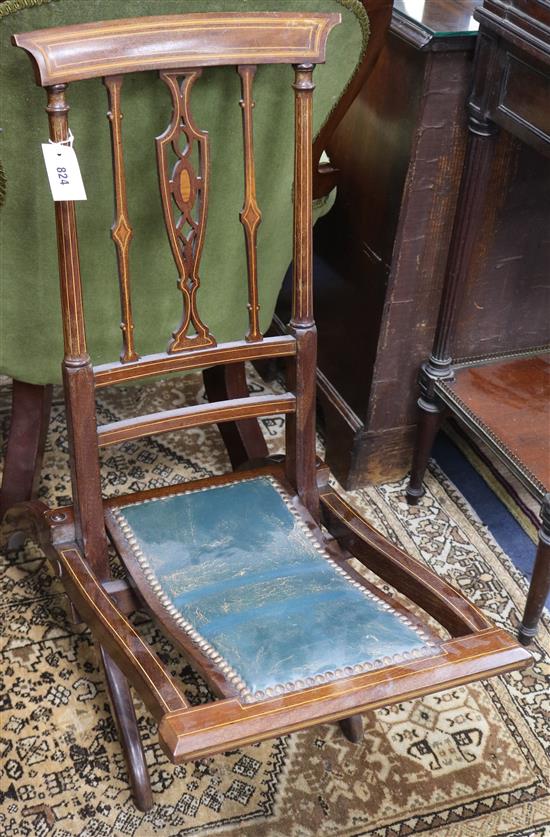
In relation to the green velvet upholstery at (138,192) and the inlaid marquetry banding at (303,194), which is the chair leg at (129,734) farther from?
the inlaid marquetry banding at (303,194)

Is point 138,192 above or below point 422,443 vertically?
above

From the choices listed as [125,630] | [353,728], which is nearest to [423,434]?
[353,728]

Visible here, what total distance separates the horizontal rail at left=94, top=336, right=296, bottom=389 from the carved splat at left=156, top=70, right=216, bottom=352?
0.05 ft

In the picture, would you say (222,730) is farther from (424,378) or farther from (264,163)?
(424,378)

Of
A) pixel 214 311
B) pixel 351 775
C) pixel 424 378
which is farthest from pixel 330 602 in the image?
pixel 424 378

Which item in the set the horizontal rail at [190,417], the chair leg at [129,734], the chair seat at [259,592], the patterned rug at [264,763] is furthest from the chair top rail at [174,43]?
the patterned rug at [264,763]

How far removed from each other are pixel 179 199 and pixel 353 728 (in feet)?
3.22

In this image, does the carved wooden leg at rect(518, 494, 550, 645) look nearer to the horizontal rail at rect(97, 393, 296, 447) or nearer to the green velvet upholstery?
the horizontal rail at rect(97, 393, 296, 447)

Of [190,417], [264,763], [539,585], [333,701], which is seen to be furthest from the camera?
[539,585]

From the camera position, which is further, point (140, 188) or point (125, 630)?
point (140, 188)

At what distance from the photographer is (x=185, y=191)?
4.96 feet

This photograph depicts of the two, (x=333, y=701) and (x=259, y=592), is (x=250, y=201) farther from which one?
(x=333, y=701)

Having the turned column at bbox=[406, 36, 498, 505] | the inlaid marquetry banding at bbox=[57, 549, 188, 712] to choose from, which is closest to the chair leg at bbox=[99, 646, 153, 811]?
the inlaid marquetry banding at bbox=[57, 549, 188, 712]

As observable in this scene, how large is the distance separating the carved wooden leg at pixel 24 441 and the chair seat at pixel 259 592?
0.51 meters
